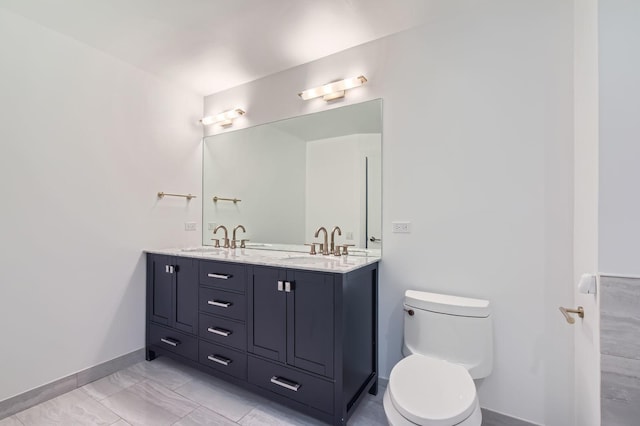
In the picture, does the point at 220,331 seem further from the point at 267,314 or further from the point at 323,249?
the point at 323,249

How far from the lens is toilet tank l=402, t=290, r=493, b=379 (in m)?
1.51

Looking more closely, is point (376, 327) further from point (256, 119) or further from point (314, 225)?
point (256, 119)

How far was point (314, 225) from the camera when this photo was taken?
7.80 ft

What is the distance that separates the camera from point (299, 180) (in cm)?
247

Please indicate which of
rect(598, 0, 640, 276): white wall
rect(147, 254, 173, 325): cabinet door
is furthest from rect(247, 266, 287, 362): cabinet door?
rect(598, 0, 640, 276): white wall

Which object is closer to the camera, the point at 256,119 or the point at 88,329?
the point at 88,329

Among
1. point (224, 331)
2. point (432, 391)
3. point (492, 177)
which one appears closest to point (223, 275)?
point (224, 331)

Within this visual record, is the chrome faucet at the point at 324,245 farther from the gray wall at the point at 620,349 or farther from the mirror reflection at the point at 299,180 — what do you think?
the gray wall at the point at 620,349

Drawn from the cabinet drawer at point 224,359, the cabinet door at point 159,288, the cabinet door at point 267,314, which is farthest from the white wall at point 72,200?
the cabinet door at point 267,314

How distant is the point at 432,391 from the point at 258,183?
2.16m

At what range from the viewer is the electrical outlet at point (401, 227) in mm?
1899

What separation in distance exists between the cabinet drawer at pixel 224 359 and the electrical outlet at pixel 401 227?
1323 mm

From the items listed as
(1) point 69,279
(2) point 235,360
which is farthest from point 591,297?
(1) point 69,279

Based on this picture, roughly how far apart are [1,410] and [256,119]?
2641mm
